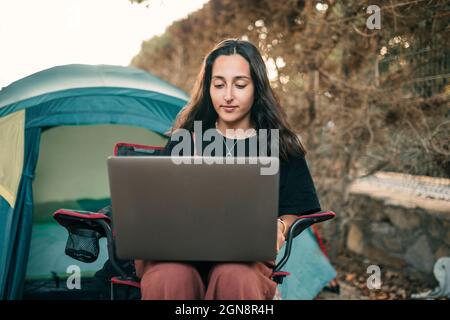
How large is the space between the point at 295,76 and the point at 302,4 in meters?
0.51

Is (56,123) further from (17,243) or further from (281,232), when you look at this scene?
(281,232)

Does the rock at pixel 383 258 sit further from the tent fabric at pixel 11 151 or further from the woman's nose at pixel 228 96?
the tent fabric at pixel 11 151

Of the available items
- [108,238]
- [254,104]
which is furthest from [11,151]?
[254,104]

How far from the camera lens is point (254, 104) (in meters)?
1.70

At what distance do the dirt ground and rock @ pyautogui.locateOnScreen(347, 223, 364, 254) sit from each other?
0.23 feet

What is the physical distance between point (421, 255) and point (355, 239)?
626mm

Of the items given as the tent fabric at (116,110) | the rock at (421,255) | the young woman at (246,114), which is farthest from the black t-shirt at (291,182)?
the rock at (421,255)

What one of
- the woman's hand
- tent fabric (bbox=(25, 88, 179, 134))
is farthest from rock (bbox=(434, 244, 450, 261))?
tent fabric (bbox=(25, 88, 179, 134))

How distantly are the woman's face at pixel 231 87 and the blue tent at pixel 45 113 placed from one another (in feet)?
3.21

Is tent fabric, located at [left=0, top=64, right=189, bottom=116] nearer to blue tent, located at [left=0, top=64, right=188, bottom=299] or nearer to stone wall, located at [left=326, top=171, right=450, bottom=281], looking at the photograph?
blue tent, located at [left=0, top=64, right=188, bottom=299]

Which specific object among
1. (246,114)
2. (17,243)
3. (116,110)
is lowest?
(17,243)

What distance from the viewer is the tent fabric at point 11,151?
2213 mm
